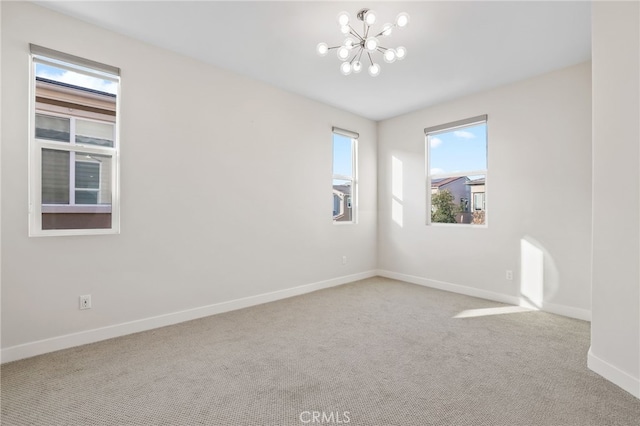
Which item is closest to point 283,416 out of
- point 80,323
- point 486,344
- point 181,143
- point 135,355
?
point 135,355

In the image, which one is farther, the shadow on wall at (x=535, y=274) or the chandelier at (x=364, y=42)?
the shadow on wall at (x=535, y=274)

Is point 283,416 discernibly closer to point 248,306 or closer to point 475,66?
point 248,306

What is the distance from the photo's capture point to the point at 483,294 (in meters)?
3.90

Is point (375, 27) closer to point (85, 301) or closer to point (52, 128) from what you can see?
point (52, 128)

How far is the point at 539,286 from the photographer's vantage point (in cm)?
344

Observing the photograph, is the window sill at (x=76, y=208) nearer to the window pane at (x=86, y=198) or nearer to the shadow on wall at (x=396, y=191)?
the window pane at (x=86, y=198)

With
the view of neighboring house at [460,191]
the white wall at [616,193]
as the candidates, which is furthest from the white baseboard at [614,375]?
the view of neighboring house at [460,191]

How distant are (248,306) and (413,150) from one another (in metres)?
3.34

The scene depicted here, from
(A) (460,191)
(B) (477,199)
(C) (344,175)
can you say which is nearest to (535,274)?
(B) (477,199)

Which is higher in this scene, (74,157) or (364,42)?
(364,42)

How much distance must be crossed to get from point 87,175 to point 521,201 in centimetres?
A: 462

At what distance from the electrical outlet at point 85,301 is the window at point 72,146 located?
0.55m

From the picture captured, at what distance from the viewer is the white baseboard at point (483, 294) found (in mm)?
3180

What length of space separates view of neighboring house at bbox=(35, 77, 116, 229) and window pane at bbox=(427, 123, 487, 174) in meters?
4.06
